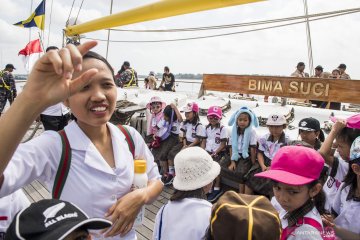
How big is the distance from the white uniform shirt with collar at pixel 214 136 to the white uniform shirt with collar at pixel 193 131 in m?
0.09

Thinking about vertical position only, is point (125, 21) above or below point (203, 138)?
above

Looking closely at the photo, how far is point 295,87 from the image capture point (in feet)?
14.0

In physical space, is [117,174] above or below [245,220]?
above

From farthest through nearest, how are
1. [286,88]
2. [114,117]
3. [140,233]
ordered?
[114,117] → [286,88] → [140,233]

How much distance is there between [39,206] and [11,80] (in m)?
8.25

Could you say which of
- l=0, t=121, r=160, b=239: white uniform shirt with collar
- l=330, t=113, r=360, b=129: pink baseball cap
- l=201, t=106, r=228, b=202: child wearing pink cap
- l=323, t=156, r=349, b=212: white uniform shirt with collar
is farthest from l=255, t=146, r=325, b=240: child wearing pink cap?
l=201, t=106, r=228, b=202: child wearing pink cap

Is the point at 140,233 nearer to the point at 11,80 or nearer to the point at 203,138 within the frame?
the point at 203,138

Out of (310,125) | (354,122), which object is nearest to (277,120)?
(310,125)

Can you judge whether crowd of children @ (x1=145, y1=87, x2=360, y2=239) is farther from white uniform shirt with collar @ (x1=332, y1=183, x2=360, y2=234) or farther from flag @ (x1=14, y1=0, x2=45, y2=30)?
flag @ (x1=14, y1=0, x2=45, y2=30)

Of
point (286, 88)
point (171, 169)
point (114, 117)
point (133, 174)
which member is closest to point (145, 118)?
point (114, 117)

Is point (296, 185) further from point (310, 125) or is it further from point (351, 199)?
point (310, 125)

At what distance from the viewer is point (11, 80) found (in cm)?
812

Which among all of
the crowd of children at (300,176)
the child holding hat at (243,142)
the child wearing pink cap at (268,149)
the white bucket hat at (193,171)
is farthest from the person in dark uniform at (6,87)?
the white bucket hat at (193,171)

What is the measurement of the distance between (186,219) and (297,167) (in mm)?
735
